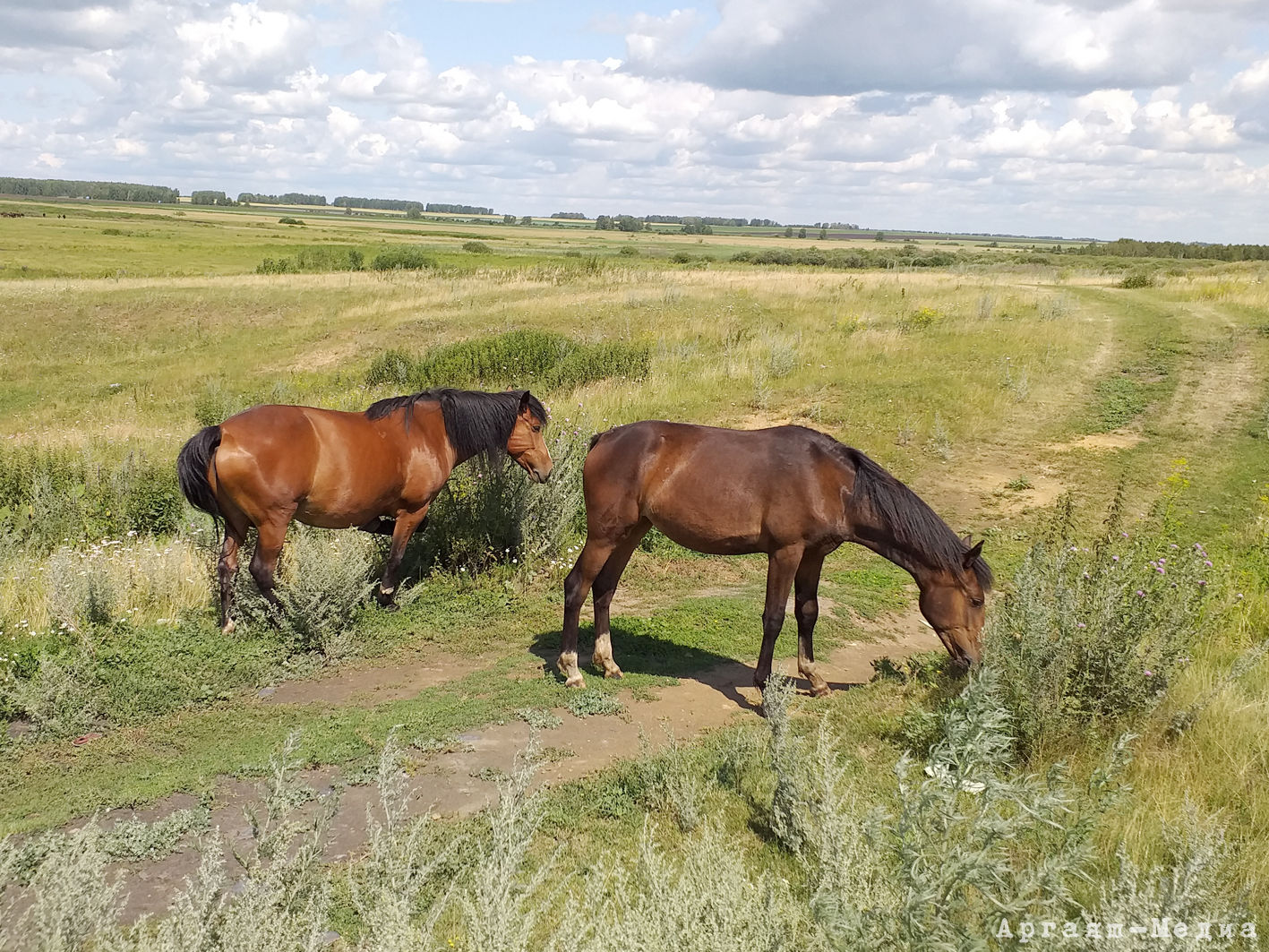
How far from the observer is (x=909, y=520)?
19.3 ft

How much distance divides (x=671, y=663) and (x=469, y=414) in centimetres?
305

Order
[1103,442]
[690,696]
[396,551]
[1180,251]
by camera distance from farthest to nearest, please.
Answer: [1180,251] < [1103,442] < [396,551] < [690,696]

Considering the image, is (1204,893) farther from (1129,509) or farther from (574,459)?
(1129,509)

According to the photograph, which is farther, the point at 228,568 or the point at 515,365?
the point at 515,365

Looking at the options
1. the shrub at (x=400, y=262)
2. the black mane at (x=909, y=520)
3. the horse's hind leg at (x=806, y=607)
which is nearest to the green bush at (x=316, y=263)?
the shrub at (x=400, y=262)

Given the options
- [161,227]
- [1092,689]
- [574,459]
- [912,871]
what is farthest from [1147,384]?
[161,227]

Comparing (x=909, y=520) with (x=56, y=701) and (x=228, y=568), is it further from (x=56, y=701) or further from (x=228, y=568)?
(x=56, y=701)

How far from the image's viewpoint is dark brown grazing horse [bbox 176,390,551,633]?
7131 mm

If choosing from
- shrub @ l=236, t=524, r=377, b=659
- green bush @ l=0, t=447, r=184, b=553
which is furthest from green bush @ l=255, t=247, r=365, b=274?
shrub @ l=236, t=524, r=377, b=659

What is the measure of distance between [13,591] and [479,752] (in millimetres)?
4774

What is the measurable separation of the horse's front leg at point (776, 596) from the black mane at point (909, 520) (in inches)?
24.5

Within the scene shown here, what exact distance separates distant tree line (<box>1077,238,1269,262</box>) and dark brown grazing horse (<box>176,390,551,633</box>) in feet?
226

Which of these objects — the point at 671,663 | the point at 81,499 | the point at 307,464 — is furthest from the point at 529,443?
the point at 81,499

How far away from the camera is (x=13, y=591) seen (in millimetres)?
7312
